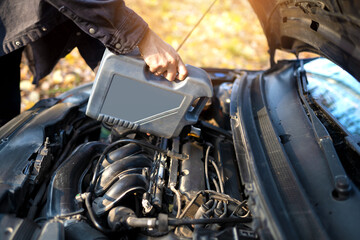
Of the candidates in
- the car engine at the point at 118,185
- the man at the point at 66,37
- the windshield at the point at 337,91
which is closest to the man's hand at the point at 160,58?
the man at the point at 66,37

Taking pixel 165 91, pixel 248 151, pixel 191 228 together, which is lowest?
pixel 191 228

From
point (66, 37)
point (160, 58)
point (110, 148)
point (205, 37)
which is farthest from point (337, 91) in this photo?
point (205, 37)

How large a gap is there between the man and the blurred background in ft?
5.73

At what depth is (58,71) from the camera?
13.8 ft

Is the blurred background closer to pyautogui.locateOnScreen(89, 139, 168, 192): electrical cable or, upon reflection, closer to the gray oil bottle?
pyautogui.locateOnScreen(89, 139, 168, 192): electrical cable

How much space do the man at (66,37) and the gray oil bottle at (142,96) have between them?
0.05 m

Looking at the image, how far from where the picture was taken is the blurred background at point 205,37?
14.4 ft

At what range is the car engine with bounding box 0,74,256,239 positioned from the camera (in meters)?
1.44

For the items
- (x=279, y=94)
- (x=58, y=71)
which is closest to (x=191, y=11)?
(x=58, y=71)

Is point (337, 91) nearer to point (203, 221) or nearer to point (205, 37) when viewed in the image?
point (203, 221)

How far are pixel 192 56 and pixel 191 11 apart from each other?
132 cm

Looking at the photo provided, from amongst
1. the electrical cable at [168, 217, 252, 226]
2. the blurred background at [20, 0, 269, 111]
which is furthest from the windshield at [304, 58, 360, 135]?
the blurred background at [20, 0, 269, 111]

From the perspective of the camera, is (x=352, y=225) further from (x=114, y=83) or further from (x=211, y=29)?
(x=211, y=29)

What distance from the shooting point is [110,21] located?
1555mm
